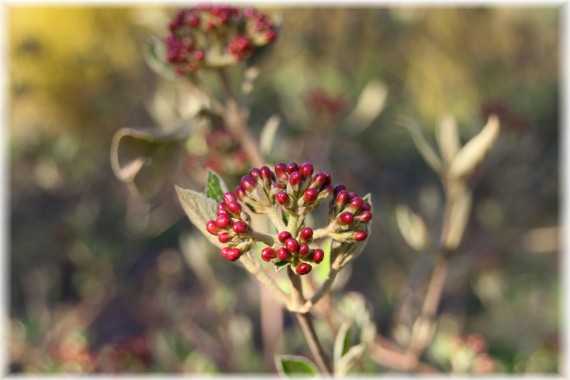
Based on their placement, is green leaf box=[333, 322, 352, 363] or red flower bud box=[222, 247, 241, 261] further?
green leaf box=[333, 322, 352, 363]

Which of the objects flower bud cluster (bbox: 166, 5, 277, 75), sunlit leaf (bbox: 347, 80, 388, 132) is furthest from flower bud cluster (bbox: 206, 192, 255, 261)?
sunlit leaf (bbox: 347, 80, 388, 132)

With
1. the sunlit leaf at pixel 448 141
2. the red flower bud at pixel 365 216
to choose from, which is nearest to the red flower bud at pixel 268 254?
the red flower bud at pixel 365 216

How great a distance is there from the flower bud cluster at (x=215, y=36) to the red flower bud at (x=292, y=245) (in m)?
0.43

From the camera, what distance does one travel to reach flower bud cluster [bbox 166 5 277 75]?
975mm

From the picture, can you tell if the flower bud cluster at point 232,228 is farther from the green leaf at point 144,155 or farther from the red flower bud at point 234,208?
the green leaf at point 144,155

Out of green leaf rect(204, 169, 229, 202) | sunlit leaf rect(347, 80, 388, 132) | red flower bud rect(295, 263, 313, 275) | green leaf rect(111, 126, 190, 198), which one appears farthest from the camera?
sunlit leaf rect(347, 80, 388, 132)

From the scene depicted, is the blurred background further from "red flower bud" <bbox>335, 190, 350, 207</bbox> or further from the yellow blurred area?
"red flower bud" <bbox>335, 190, 350, 207</bbox>

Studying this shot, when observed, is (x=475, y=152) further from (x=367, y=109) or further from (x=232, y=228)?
(x=367, y=109)

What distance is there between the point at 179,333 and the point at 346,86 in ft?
3.45

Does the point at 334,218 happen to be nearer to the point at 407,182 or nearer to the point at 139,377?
the point at 139,377

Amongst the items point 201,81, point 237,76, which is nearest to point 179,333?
point 237,76

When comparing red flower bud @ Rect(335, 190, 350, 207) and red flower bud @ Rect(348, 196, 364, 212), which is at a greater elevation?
red flower bud @ Rect(335, 190, 350, 207)

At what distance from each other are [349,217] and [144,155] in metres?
0.40

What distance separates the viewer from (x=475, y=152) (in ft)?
3.36
